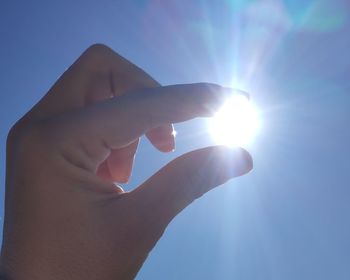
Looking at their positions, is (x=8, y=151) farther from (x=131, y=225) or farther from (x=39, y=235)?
(x=131, y=225)

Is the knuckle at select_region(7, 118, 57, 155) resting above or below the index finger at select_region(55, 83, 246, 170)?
below

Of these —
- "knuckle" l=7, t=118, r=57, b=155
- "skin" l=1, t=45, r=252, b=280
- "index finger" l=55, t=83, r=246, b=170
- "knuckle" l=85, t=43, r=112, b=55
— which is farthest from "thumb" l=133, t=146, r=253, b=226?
"knuckle" l=85, t=43, r=112, b=55

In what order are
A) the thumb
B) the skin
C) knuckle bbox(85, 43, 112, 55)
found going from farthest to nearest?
knuckle bbox(85, 43, 112, 55)
the thumb
the skin

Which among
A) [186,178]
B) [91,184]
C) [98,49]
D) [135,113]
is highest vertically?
[98,49]

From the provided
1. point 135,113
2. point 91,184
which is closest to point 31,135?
point 91,184

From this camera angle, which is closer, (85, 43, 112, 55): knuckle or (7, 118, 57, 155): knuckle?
(7, 118, 57, 155): knuckle

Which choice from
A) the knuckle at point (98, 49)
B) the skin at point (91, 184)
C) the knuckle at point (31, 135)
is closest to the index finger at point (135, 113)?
the skin at point (91, 184)

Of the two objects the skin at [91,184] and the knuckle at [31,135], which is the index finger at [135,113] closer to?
the skin at [91,184]

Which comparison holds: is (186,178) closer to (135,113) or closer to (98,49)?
(135,113)

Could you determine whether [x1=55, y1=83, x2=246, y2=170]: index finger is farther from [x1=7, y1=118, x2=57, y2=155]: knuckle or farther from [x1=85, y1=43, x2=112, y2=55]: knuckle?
[x1=85, y1=43, x2=112, y2=55]: knuckle
